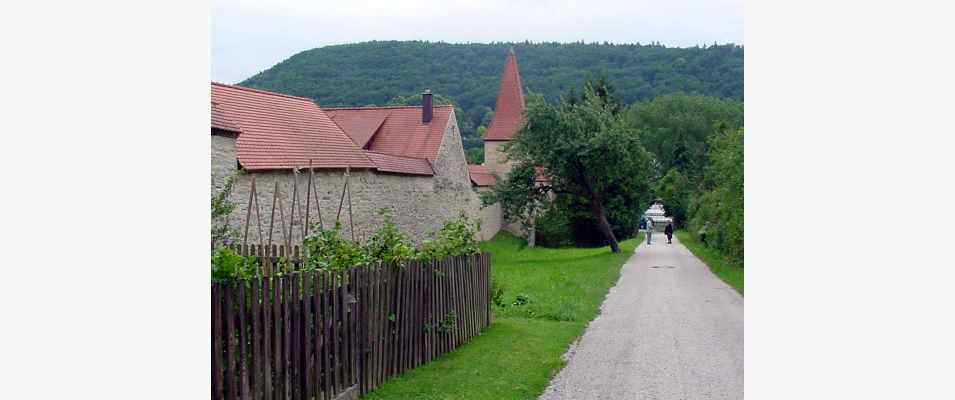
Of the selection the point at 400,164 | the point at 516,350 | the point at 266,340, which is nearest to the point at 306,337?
the point at 266,340

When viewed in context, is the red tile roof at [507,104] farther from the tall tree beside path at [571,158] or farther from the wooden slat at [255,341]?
the wooden slat at [255,341]

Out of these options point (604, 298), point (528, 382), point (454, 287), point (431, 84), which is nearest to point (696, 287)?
point (604, 298)

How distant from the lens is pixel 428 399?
732cm

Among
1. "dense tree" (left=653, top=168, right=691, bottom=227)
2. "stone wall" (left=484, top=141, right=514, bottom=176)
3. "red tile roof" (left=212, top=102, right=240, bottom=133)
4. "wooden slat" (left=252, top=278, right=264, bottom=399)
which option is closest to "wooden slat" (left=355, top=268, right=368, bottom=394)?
"wooden slat" (left=252, top=278, right=264, bottom=399)

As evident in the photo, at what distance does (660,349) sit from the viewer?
34.1ft

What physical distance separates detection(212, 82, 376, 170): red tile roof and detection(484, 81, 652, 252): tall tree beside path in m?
10.3

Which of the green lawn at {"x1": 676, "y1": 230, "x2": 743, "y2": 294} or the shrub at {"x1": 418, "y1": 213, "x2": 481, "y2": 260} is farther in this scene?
the green lawn at {"x1": 676, "y1": 230, "x2": 743, "y2": 294}

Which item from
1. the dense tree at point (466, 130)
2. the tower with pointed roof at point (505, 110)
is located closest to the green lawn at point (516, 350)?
the tower with pointed roof at point (505, 110)

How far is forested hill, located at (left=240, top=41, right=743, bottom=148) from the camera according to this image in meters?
65.8

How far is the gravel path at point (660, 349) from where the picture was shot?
26.3 feet

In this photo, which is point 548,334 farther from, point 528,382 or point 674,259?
point 674,259

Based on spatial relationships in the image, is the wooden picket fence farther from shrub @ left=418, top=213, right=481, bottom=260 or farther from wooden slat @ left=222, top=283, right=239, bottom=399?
shrub @ left=418, top=213, right=481, bottom=260

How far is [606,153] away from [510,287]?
15768mm

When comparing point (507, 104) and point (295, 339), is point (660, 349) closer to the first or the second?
point (295, 339)
